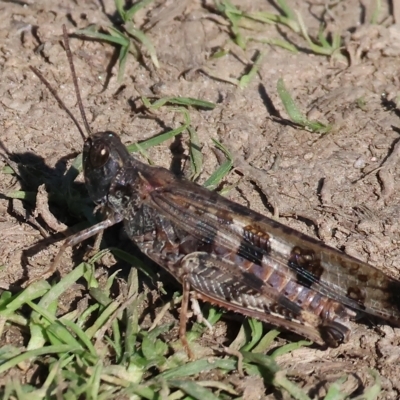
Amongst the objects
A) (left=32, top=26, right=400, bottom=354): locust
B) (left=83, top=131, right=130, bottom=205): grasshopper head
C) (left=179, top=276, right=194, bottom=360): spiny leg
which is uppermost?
(left=83, top=131, right=130, bottom=205): grasshopper head

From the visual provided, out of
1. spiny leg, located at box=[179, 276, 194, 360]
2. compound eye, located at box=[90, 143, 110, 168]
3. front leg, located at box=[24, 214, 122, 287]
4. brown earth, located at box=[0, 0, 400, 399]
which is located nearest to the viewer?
spiny leg, located at box=[179, 276, 194, 360]

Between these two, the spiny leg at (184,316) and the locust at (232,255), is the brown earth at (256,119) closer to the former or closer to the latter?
the locust at (232,255)

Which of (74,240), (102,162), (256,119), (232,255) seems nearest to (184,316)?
(232,255)

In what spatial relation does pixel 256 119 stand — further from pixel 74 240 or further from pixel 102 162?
pixel 74 240

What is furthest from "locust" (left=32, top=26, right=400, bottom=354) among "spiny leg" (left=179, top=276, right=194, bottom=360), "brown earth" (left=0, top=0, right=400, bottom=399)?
"brown earth" (left=0, top=0, right=400, bottom=399)

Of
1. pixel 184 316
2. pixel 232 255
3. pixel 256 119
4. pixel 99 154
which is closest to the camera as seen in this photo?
pixel 184 316

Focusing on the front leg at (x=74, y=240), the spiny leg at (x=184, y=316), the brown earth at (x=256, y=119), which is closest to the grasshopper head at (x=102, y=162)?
the front leg at (x=74, y=240)

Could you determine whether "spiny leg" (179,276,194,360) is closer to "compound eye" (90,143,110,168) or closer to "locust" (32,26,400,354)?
"locust" (32,26,400,354)

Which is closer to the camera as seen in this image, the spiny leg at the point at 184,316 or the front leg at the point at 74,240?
the spiny leg at the point at 184,316
